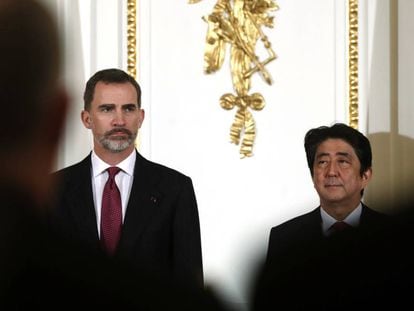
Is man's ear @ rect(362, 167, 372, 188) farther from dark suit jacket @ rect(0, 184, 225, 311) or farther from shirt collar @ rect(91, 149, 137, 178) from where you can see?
dark suit jacket @ rect(0, 184, 225, 311)

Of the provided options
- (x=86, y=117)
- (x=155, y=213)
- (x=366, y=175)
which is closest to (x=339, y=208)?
(x=366, y=175)

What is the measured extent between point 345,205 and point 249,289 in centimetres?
308

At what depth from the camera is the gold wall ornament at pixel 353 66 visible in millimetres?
5176

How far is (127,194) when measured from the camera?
3775 millimetres

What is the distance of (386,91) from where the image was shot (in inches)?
203

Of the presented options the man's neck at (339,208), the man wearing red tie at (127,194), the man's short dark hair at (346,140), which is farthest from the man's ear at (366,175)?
the man wearing red tie at (127,194)

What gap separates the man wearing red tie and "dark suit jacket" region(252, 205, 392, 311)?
9.31 ft

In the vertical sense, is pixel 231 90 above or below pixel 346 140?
above

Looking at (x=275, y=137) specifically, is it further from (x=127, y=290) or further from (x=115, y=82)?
(x=127, y=290)

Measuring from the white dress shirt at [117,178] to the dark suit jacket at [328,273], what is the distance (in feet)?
10.6

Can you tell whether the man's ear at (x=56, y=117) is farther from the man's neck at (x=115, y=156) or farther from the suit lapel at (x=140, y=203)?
the man's neck at (x=115, y=156)

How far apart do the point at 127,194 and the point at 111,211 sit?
0.37ft

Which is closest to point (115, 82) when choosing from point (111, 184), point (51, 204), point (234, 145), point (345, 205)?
point (111, 184)

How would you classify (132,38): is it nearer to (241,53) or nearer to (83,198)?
(241,53)
